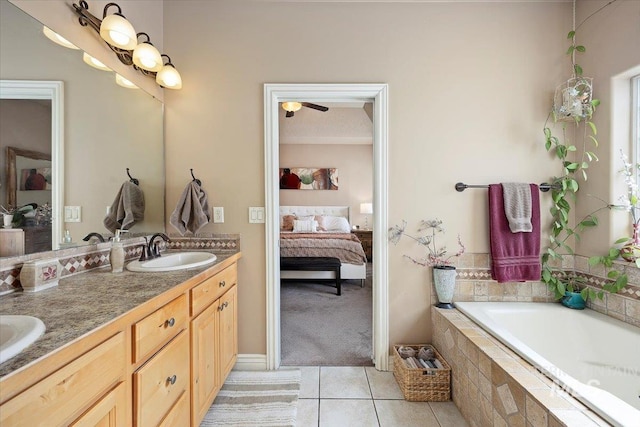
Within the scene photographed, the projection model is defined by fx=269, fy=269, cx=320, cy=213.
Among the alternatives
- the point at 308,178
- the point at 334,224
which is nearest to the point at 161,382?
the point at 334,224

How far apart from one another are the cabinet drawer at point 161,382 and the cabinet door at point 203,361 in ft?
0.22

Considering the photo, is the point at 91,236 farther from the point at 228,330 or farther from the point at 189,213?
the point at 228,330

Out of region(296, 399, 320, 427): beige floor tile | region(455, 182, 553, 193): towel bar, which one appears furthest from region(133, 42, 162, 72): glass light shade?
region(296, 399, 320, 427): beige floor tile

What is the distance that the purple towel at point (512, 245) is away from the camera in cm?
198

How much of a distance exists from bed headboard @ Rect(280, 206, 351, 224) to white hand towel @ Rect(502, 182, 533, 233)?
4182mm

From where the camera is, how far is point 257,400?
172cm

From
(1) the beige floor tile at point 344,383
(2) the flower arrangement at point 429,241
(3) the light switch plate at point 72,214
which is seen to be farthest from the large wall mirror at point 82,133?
(2) the flower arrangement at point 429,241

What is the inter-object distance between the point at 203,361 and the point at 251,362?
27.8 inches

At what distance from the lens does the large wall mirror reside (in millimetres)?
1106

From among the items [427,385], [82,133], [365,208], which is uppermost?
[82,133]

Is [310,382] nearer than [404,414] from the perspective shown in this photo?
No

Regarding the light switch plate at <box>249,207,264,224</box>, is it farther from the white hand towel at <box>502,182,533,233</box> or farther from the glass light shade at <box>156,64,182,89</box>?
the white hand towel at <box>502,182,533,233</box>

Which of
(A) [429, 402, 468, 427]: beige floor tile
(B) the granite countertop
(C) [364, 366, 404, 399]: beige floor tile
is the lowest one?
(A) [429, 402, 468, 427]: beige floor tile

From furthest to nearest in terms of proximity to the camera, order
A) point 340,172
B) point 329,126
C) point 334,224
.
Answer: point 340,172 < point 334,224 < point 329,126
